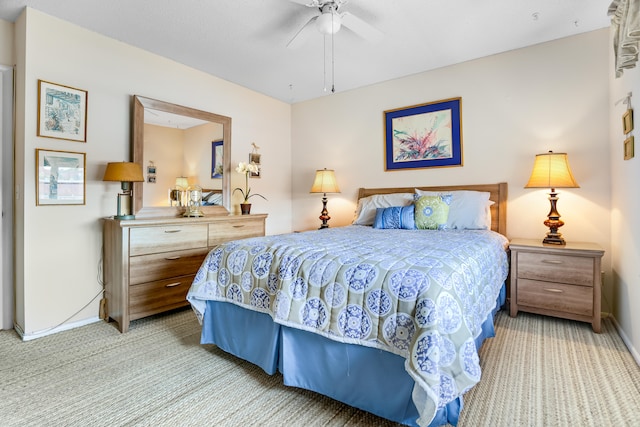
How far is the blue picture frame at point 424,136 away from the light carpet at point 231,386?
1.97 m

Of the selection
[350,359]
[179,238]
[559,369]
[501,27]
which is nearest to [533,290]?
[559,369]

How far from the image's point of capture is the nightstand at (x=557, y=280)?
2.40 meters

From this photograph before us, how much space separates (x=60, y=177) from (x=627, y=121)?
14.1ft

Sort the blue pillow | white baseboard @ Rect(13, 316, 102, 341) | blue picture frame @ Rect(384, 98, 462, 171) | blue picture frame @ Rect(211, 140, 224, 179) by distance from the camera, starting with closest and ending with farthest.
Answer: white baseboard @ Rect(13, 316, 102, 341), the blue pillow, blue picture frame @ Rect(384, 98, 462, 171), blue picture frame @ Rect(211, 140, 224, 179)

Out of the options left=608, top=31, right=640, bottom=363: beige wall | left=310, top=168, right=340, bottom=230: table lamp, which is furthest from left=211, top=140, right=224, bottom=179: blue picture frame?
left=608, top=31, right=640, bottom=363: beige wall

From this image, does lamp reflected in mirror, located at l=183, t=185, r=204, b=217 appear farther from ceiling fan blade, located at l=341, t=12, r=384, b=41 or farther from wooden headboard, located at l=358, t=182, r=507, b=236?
wooden headboard, located at l=358, t=182, r=507, b=236

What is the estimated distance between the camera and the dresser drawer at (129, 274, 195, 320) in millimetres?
2584

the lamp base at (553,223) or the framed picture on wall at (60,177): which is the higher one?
the framed picture on wall at (60,177)

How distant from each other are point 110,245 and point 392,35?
3121mm

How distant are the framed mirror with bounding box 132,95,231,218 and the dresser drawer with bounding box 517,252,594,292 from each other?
3.16 meters

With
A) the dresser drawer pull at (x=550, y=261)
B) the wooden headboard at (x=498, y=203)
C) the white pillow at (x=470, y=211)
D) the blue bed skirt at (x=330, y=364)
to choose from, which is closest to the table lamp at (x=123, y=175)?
the blue bed skirt at (x=330, y=364)

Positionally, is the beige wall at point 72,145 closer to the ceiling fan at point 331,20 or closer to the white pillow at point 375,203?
the ceiling fan at point 331,20

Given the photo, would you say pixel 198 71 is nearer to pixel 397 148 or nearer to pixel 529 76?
pixel 397 148

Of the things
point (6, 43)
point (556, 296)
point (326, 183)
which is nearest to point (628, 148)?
point (556, 296)
